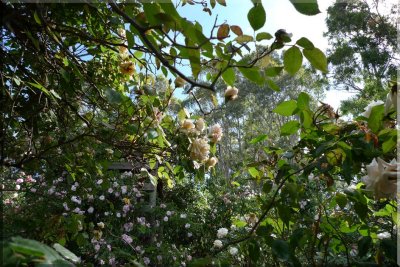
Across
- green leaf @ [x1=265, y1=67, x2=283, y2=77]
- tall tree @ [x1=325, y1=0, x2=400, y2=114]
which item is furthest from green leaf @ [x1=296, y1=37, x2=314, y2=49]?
tall tree @ [x1=325, y1=0, x2=400, y2=114]

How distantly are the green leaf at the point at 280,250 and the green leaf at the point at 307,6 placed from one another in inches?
16.4

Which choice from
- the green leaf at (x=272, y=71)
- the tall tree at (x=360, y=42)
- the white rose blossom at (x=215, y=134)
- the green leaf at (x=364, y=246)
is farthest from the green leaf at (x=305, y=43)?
the tall tree at (x=360, y=42)

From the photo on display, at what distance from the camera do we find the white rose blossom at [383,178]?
53cm

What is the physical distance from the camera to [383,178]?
1.76 feet

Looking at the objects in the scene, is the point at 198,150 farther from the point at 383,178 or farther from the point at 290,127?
the point at 383,178

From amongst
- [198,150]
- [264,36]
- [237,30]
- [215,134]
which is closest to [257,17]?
[264,36]

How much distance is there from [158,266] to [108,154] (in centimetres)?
244

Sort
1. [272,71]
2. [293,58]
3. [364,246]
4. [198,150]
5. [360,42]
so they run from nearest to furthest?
[293,58] → [272,71] → [364,246] → [198,150] → [360,42]

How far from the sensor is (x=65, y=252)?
1.12 ft

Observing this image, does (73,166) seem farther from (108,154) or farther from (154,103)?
(154,103)

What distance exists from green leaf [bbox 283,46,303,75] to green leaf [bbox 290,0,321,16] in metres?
0.09

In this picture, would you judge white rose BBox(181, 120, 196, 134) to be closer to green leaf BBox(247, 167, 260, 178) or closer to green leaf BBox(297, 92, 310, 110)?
green leaf BBox(247, 167, 260, 178)

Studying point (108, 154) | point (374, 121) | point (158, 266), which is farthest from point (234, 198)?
point (374, 121)

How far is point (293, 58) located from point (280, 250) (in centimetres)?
35
